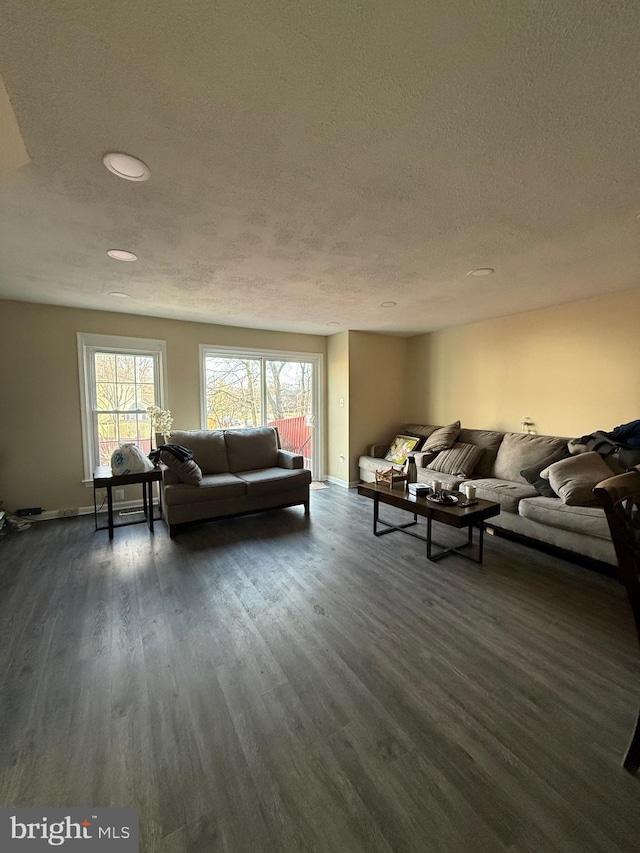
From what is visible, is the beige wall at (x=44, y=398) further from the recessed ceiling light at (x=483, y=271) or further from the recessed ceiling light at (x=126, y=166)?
the recessed ceiling light at (x=483, y=271)

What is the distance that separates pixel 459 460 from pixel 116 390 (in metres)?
4.39

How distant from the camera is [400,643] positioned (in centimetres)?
190

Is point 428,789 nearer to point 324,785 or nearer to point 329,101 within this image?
point 324,785

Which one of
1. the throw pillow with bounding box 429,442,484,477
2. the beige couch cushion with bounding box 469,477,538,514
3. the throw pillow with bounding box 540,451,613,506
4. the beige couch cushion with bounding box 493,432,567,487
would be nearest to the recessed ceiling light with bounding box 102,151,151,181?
the beige couch cushion with bounding box 469,477,538,514

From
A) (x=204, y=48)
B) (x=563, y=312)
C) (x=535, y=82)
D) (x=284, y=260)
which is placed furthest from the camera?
(x=563, y=312)

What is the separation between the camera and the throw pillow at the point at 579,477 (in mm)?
2770

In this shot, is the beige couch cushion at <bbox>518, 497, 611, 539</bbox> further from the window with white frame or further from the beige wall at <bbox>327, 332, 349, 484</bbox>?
the window with white frame

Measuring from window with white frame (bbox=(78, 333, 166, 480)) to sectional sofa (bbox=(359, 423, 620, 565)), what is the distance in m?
3.29

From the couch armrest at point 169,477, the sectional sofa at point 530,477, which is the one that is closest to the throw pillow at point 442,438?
the sectional sofa at point 530,477

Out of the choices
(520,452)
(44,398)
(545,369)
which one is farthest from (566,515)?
(44,398)

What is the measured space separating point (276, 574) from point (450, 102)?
2875 mm

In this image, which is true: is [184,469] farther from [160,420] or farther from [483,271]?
[483,271]

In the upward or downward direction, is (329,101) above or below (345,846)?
above

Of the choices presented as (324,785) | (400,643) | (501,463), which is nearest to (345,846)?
(324,785)
